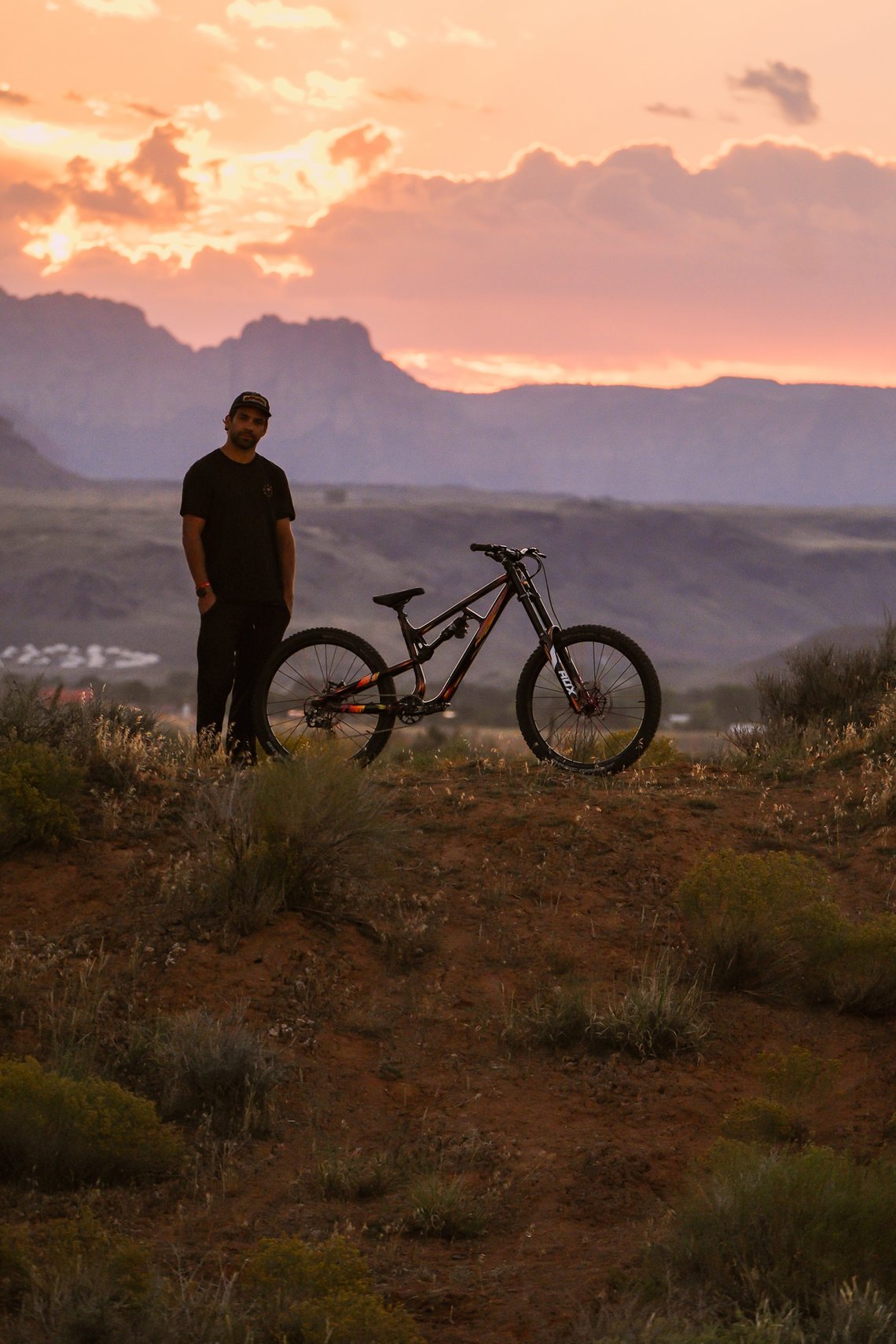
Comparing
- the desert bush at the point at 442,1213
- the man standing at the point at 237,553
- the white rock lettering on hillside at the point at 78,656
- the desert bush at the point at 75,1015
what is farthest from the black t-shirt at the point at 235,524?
the white rock lettering on hillside at the point at 78,656

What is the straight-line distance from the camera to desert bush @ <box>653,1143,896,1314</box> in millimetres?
3713

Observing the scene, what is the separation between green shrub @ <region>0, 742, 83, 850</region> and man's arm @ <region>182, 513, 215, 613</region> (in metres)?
1.37

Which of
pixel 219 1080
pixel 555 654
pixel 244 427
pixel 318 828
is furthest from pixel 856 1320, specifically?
pixel 244 427

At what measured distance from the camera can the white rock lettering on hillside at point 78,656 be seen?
5822 inches

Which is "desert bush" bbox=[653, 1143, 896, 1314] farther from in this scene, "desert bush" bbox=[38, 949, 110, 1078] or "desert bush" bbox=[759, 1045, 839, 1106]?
"desert bush" bbox=[38, 949, 110, 1078]

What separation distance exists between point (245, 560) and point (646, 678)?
2.38 m

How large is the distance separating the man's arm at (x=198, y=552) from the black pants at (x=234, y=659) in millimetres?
80

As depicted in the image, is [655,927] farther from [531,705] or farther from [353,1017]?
[531,705]

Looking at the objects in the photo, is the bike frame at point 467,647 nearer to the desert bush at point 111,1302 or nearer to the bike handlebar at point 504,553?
the bike handlebar at point 504,553

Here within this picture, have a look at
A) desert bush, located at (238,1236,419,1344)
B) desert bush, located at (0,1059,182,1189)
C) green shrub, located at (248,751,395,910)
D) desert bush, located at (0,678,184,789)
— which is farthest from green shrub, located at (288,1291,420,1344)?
desert bush, located at (0,678,184,789)

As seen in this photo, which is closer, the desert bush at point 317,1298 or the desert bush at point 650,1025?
the desert bush at point 317,1298

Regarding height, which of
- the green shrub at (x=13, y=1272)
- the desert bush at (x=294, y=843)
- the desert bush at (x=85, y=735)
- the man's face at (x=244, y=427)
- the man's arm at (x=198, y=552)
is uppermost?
the man's face at (x=244, y=427)

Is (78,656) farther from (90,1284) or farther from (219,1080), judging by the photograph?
(90,1284)

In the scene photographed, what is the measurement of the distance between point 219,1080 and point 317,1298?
1588mm
